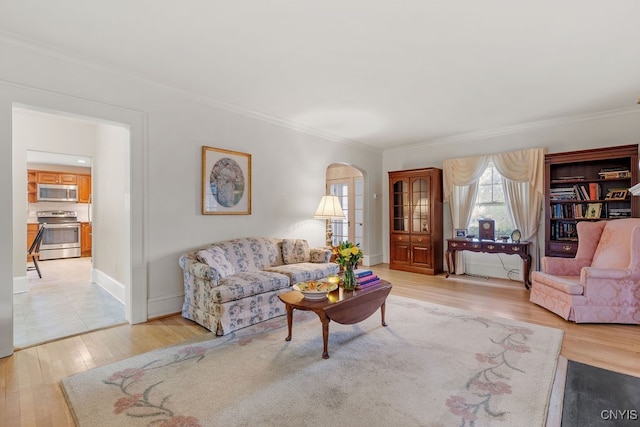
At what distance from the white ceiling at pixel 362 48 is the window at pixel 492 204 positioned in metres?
1.49

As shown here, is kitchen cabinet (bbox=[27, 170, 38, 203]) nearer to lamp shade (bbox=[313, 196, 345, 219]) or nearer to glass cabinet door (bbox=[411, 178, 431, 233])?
lamp shade (bbox=[313, 196, 345, 219])

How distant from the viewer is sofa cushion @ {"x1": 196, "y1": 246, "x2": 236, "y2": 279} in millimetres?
3352

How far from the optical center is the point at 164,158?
11.6 ft

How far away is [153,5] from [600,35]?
343 cm

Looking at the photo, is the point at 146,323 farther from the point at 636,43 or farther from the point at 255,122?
the point at 636,43

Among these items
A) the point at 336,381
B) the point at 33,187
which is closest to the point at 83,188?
the point at 33,187

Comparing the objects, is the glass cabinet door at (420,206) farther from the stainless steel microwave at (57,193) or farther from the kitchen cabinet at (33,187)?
the kitchen cabinet at (33,187)

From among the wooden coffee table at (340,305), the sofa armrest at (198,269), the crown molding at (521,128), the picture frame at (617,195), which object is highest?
the crown molding at (521,128)

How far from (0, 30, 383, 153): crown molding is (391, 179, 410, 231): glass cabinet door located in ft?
4.96

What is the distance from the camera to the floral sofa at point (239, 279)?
3.02 metres

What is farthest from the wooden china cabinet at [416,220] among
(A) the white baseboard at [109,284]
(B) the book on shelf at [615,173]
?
(A) the white baseboard at [109,284]

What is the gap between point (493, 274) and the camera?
5.49 meters

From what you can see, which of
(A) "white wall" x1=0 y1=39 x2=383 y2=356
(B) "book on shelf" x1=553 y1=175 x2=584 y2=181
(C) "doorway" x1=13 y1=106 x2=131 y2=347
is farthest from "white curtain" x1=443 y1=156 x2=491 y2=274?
(C) "doorway" x1=13 y1=106 x2=131 y2=347

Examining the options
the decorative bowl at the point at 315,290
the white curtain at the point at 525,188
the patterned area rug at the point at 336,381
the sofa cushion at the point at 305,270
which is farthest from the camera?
the white curtain at the point at 525,188
